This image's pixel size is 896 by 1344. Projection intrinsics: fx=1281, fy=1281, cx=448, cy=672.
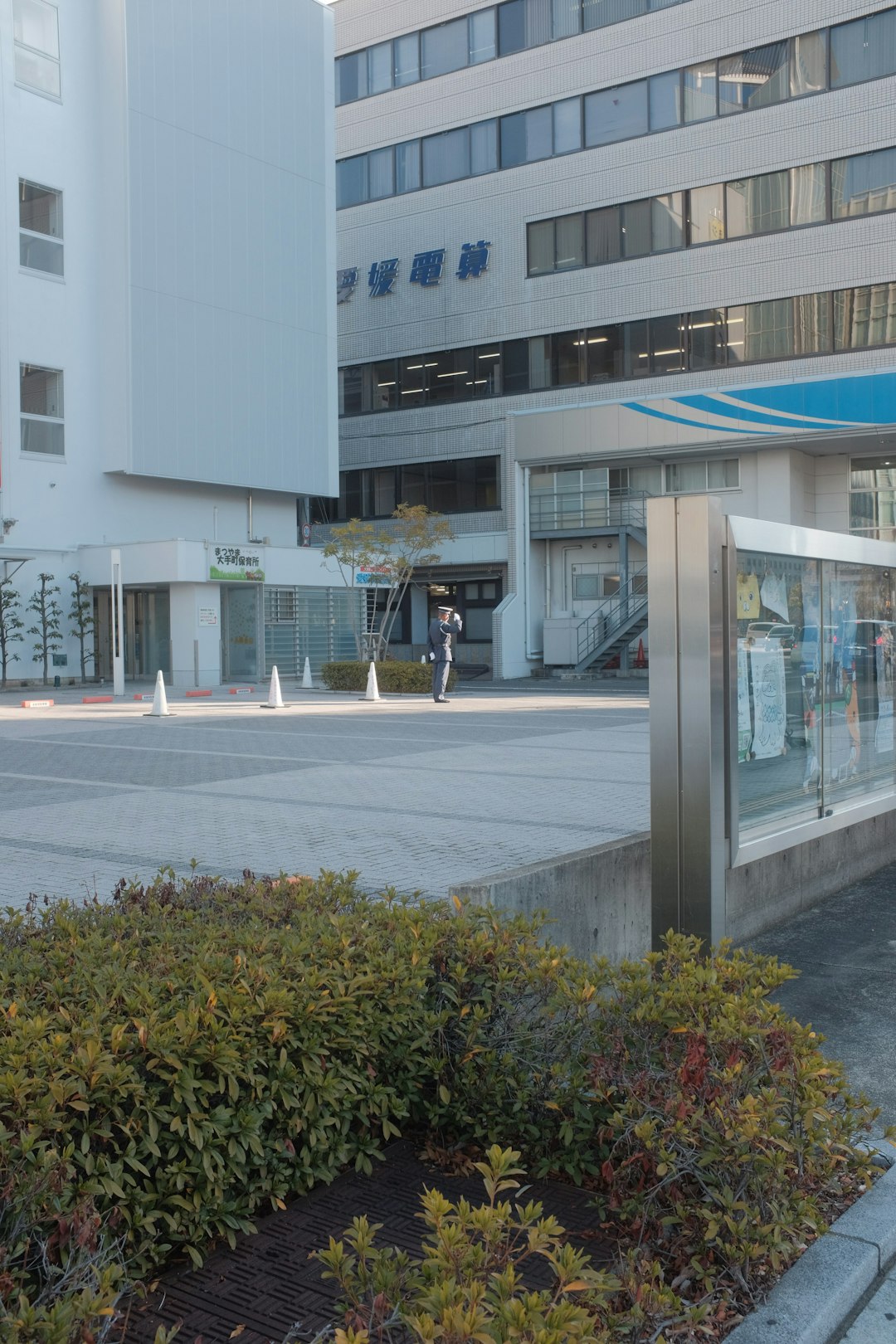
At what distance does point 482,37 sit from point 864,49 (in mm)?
12681

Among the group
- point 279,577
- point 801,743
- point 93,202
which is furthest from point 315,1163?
point 93,202

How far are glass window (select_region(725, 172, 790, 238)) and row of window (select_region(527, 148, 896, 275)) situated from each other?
2 centimetres

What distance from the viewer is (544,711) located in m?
22.4

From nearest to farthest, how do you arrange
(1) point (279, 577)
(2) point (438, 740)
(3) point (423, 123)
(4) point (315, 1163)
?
(4) point (315, 1163)
(2) point (438, 740)
(1) point (279, 577)
(3) point (423, 123)

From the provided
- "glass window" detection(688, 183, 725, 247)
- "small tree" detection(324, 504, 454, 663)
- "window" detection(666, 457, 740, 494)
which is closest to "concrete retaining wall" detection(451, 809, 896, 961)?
"small tree" detection(324, 504, 454, 663)

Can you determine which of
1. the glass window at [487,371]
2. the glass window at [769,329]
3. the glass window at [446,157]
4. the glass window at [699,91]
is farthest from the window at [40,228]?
the glass window at [769,329]

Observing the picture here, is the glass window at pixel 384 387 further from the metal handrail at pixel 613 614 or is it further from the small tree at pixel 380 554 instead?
the metal handrail at pixel 613 614

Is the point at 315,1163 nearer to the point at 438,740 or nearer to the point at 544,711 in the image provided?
the point at 438,740

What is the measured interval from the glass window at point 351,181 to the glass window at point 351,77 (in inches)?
77.3

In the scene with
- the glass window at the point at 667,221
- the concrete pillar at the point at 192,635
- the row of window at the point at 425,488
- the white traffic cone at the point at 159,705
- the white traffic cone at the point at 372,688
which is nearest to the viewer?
the white traffic cone at the point at 159,705

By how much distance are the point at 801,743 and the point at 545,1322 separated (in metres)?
5.54

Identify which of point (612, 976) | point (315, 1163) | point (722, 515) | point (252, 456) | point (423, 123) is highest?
point (423, 123)

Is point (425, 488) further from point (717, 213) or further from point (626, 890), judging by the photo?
point (626, 890)

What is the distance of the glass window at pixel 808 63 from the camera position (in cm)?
3334
